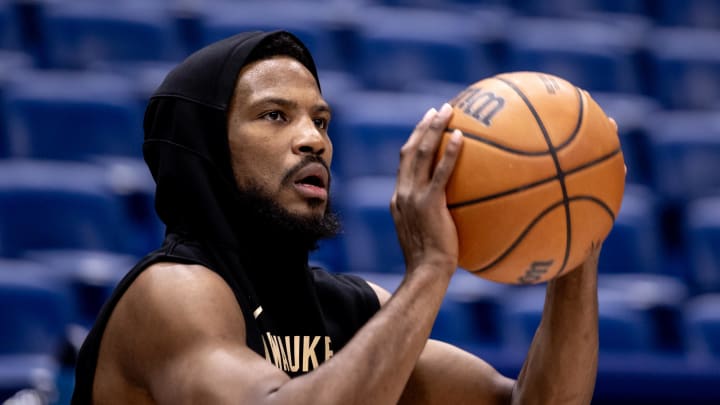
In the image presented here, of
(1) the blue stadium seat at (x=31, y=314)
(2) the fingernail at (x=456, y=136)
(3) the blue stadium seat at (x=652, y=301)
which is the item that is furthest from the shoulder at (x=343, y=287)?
(3) the blue stadium seat at (x=652, y=301)

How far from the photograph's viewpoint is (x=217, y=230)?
229cm

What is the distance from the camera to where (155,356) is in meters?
2.09

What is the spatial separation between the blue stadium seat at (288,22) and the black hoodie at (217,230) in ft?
11.3

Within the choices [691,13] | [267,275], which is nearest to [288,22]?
[691,13]

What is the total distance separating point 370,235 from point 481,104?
282 centimetres

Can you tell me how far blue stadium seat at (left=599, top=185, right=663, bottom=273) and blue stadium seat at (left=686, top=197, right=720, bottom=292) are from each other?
0.65 ft

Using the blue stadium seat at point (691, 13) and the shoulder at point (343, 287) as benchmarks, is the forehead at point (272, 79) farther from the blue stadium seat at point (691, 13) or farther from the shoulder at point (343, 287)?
the blue stadium seat at point (691, 13)

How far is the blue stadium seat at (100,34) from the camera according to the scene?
5.61 meters

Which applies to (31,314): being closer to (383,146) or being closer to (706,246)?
(383,146)

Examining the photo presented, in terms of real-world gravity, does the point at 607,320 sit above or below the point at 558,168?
below

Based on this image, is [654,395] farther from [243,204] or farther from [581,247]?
[243,204]

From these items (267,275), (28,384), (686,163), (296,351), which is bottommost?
(28,384)

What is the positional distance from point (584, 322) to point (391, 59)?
152 inches

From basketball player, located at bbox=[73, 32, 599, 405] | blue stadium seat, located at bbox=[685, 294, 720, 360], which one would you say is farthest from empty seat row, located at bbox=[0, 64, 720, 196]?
basketball player, located at bbox=[73, 32, 599, 405]
